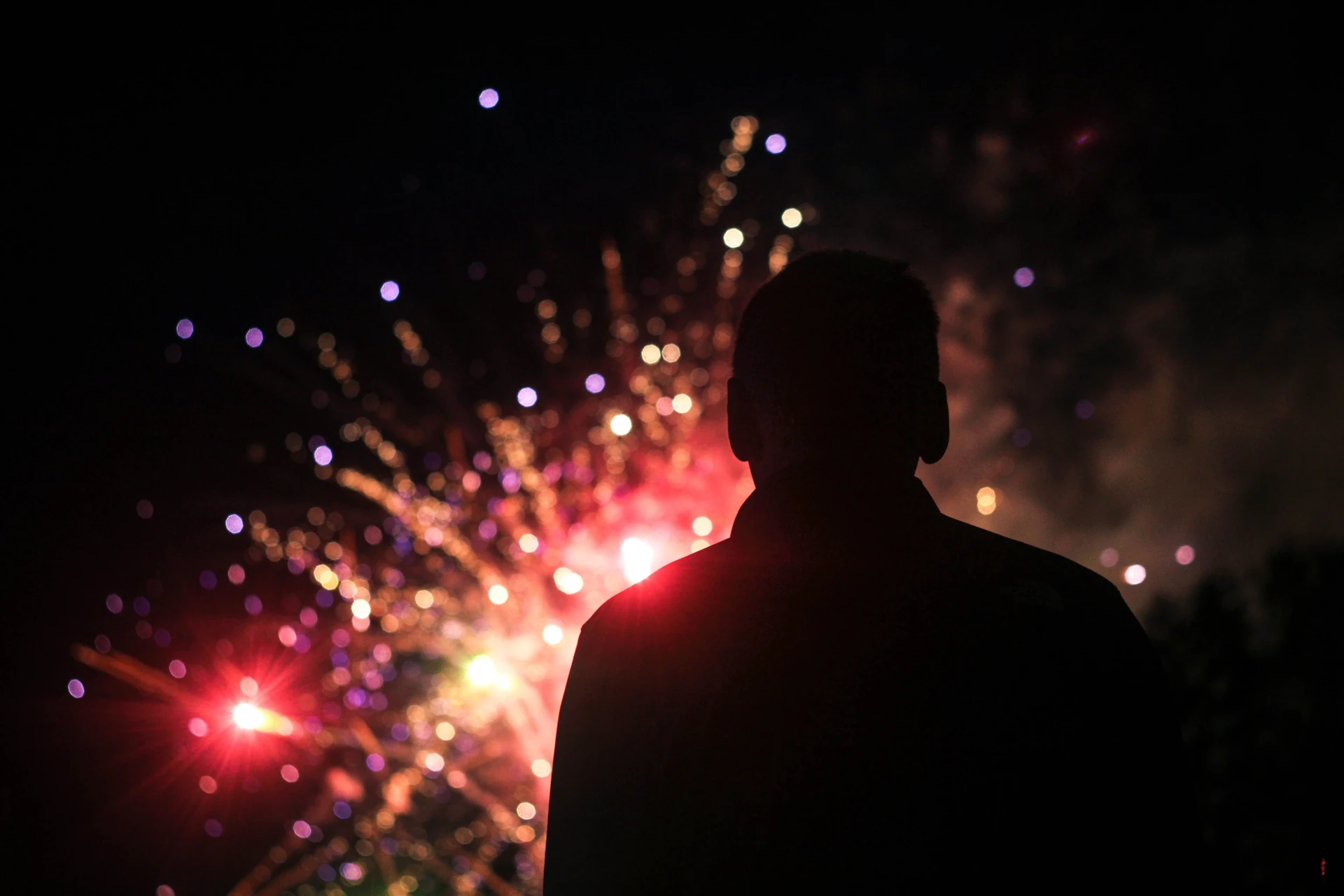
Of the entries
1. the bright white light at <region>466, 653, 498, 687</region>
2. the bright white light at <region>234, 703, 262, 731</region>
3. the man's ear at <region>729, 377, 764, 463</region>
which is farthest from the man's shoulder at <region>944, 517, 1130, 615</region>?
the bright white light at <region>234, 703, 262, 731</region>

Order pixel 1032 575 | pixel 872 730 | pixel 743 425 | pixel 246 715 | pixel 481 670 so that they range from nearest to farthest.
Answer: pixel 872 730
pixel 1032 575
pixel 743 425
pixel 246 715
pixel 481 670

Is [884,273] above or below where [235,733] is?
below

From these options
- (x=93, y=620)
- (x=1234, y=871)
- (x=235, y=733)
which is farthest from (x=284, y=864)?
(x=1234, y=871)

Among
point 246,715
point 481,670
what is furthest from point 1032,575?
point 246,715

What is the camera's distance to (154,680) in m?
11.6

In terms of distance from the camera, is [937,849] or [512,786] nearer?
[937,849]

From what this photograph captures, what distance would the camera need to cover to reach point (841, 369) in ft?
4.85

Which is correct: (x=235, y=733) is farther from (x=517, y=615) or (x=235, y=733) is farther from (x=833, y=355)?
(x=833, y=355)

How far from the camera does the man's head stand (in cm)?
146

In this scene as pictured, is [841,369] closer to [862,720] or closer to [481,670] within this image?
[862,720]

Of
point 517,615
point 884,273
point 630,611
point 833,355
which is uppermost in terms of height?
point 517,615

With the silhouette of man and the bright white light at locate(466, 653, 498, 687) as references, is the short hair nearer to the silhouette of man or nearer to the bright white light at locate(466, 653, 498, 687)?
the silhouette of man

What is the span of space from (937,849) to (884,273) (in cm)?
113

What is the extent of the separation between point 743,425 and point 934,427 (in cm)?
43
